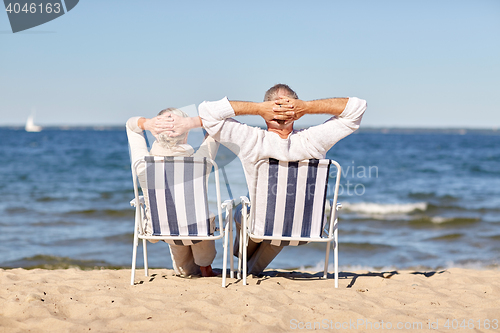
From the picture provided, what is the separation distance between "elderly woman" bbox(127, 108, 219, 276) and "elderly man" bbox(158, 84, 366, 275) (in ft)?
0.17

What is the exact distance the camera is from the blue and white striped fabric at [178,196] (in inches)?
126

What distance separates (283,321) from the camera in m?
A: 2.62

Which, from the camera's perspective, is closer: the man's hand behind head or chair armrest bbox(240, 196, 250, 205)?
the man's hand behind head

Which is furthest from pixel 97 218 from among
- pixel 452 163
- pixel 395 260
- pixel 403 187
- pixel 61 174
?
pixel 452 163

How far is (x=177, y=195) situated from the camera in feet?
10.8

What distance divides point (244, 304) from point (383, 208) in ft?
26.5

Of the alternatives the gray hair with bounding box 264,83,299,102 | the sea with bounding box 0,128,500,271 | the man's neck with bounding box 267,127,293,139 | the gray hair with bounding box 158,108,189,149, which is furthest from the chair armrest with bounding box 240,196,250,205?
the gray hair with bounding box 264,83,299,102

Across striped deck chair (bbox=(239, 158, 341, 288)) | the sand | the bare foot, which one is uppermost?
striped deck chair (bbox=(239, 158, 341, 288))

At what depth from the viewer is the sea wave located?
990 centimetres

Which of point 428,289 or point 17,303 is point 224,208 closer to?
point 17,303

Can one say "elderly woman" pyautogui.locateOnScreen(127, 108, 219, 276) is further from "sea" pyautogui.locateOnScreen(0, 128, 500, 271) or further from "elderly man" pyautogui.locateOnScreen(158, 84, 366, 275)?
"sea" pyautogui.locateOnScreen(0, 128, 500, 271)

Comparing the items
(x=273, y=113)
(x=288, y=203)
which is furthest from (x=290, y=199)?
(x=273, y=113)

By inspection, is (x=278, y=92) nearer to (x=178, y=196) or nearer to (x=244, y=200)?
(x=244, y=200)

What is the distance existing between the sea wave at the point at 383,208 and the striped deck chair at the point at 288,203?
6.69 m
